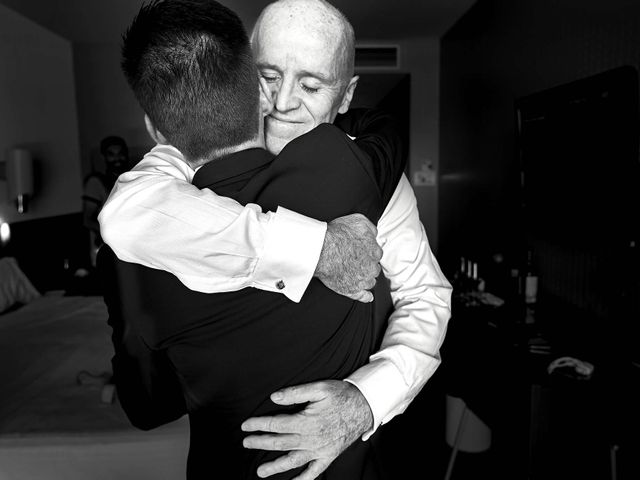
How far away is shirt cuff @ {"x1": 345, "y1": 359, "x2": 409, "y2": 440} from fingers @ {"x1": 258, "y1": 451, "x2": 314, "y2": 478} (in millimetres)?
148

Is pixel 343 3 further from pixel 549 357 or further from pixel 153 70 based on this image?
pixel 153 70

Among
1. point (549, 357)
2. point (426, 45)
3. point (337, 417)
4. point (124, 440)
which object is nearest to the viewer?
point (337, 417)

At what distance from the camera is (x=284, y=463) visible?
2.93ft

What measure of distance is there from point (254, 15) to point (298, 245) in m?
4.48

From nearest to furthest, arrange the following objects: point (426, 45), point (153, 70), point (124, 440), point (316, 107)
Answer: point (153, 70)
point (316, 107)
point (124, 440)
point (426, 45)

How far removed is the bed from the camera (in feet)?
6.43

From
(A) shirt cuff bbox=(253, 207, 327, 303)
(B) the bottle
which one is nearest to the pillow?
(B) the bottle

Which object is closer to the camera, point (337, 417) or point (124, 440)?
point (337, 417)

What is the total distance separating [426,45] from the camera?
5.62m

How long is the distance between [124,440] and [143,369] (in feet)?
3.99

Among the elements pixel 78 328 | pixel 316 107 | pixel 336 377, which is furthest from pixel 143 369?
pixel 78 328

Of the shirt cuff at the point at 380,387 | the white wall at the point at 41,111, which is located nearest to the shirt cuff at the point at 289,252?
the shirt cuff at the point at 380,387

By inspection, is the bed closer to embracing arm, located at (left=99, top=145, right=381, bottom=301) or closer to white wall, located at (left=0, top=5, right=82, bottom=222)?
embracing arm, located at (left=99, top=145, right=381, bottom=301)

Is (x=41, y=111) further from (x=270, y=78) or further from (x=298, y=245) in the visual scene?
(x=298, y=245)
